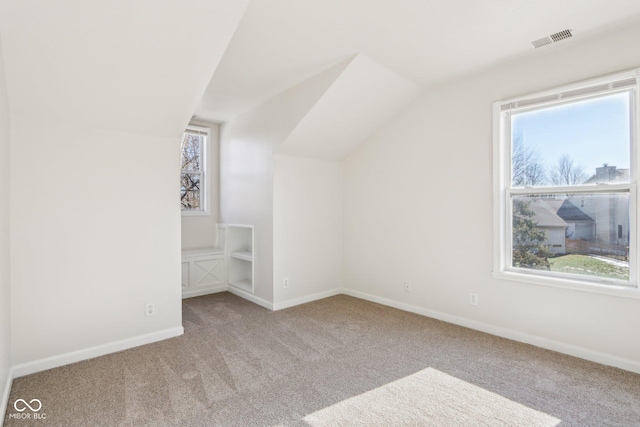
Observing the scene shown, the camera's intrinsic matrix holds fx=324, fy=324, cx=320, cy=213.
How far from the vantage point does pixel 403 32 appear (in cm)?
252

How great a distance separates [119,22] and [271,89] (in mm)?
2021

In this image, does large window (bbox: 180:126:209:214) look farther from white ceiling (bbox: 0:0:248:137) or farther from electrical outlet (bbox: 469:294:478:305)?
electrical outlet (bbox: 469:294:478:305)

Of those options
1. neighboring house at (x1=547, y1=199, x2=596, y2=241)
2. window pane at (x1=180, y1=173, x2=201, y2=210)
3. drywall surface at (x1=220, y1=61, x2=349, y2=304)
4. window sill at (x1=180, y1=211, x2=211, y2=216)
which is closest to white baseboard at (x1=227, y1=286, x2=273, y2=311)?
drywall surface at (x1=220, y1=61, x2=349, y2=304)

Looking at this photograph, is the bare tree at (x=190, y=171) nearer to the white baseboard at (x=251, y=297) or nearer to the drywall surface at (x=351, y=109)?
the white baseboard at (x=251, y=297)

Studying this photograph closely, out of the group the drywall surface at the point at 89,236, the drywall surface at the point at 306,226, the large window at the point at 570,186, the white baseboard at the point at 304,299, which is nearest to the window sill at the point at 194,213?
the drywall surface at the point at 306,226

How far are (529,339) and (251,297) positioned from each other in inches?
122

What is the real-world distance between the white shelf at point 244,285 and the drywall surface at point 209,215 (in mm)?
785

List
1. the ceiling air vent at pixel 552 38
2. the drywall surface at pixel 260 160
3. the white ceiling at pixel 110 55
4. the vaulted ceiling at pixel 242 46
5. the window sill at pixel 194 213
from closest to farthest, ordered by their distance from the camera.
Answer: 1. the white ceiling at pixel 110 55
2. the vaulted ceiling at pixel 242 46
3. the ceiling air vent at pixel 552 38
4. the drywall surface at pixel 260 160
5. the window sill at pixel 194 213

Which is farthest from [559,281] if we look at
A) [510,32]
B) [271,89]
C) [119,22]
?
[119,22]

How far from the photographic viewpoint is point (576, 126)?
2730mm

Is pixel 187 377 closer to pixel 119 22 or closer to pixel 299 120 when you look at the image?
pixel 119 22

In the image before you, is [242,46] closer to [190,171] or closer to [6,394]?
[190,171]

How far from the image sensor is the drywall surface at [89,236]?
2387 millimetres

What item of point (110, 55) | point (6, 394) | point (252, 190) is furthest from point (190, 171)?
point (6, 394)
